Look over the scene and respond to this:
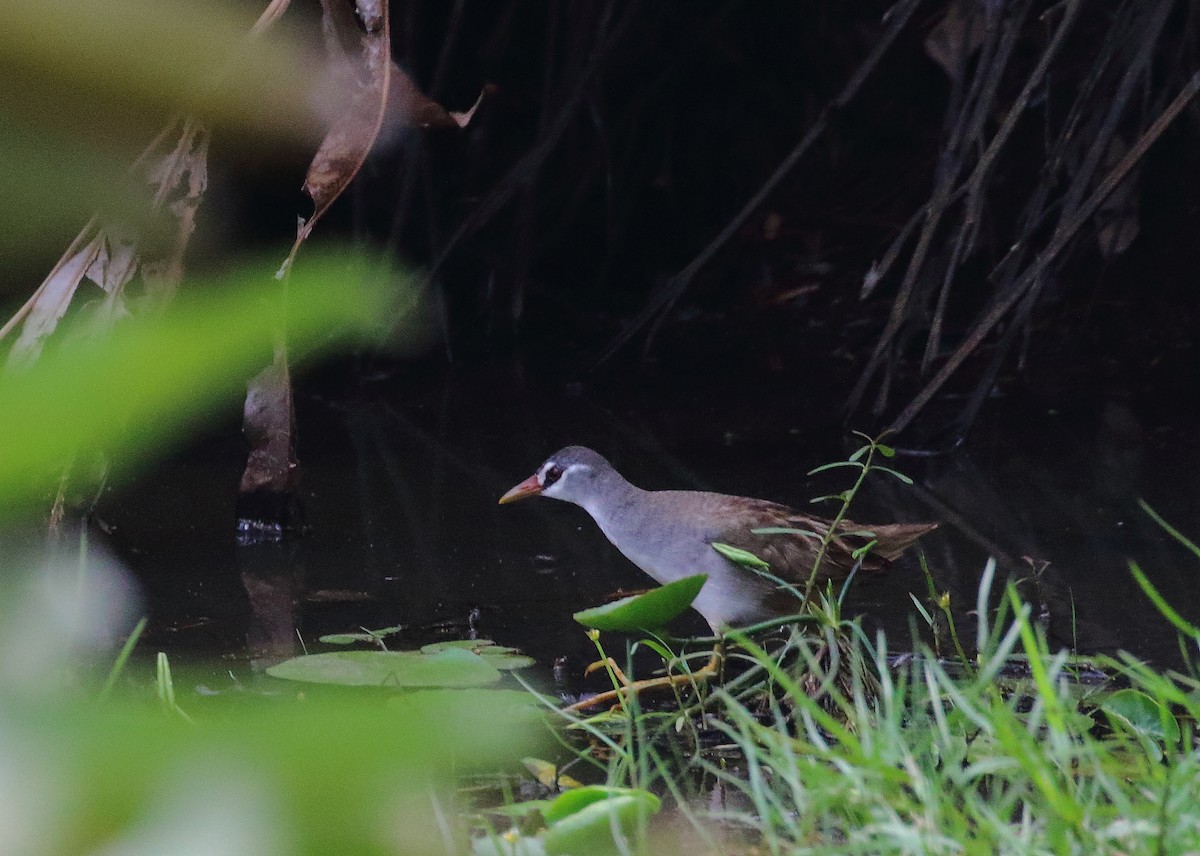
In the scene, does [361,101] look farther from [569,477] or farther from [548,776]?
[548,776]

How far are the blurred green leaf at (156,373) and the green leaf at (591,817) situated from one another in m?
1.52

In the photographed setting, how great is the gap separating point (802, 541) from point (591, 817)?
1376 millimetres

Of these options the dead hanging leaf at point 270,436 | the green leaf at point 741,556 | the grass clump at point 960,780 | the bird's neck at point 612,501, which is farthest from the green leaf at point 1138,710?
the dead hanging leaf at point 270,436

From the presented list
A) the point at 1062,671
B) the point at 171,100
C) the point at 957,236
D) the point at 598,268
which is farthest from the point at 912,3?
the point at 171,100

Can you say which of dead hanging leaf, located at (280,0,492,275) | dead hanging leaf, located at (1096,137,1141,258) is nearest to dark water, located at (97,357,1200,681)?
dead hanging leaf, located at (1096,137,1141,258)

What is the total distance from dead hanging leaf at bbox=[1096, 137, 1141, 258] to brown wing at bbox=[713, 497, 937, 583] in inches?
81.8

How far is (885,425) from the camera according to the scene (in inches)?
179

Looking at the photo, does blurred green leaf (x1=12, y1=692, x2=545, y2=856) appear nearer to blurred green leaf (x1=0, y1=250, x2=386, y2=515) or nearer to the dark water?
blurred green leaf (x1=0, y1=250, x2=386, y2=515)

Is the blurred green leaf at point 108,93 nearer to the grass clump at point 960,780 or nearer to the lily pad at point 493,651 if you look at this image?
the grass clump at point 960,780

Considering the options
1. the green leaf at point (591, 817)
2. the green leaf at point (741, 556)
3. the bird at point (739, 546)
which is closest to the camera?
the green leaf at point (591, 817)

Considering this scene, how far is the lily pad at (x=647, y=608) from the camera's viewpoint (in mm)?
2465

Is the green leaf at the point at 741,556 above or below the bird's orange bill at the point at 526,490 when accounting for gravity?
below

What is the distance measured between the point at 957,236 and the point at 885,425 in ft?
2.11

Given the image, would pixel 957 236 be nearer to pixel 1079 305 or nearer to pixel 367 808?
pixel 1079 305
